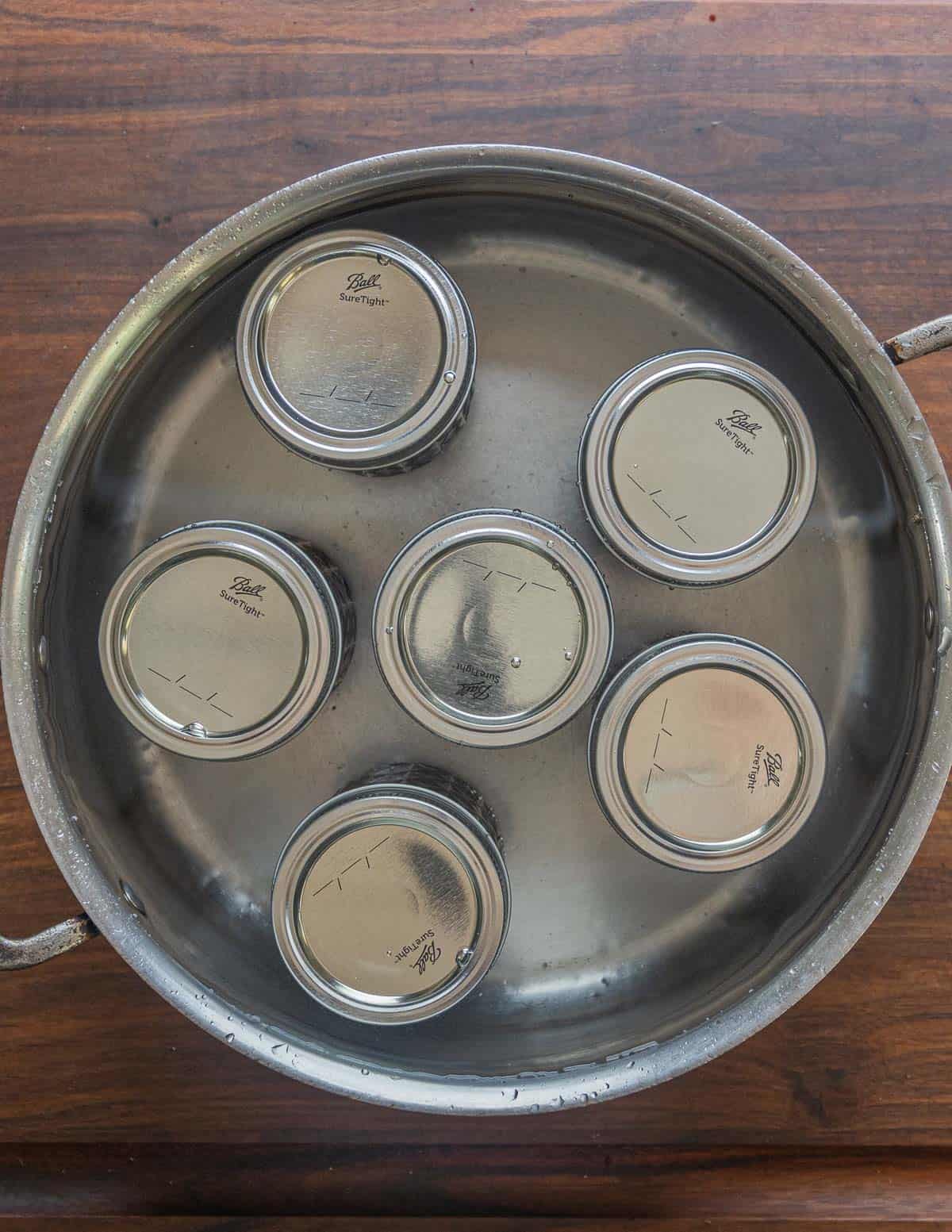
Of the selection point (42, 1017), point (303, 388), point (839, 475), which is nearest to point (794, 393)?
point (839, 475)

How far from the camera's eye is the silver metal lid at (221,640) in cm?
51

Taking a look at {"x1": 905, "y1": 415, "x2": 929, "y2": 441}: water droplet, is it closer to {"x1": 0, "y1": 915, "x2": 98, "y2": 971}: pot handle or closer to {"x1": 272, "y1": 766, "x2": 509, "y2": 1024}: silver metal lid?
{"x1": 272, "y1": 766, "x2": 509, "y2": 1024}: silver metal lid

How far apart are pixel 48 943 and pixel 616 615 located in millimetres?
391

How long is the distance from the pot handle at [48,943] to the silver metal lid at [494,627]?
23 centimetres

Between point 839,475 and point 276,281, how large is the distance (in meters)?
0.38

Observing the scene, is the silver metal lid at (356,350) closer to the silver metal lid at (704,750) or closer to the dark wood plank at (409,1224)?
the silver metal lid at (704,750)

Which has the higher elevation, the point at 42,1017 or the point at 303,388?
the point at 303,388

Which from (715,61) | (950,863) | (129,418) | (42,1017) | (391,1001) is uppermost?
(715,61)

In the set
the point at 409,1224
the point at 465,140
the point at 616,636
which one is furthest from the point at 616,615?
the point at 409,1224

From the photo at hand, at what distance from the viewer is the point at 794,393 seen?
58cm

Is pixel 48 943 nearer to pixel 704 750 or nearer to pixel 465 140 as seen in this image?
pixel 704 750

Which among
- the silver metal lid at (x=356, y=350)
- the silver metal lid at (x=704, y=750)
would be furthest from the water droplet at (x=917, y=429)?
the silver metal lid at (x=356, y=350)

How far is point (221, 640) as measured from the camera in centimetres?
52

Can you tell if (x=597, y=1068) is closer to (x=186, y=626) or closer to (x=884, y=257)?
(x=186, y=626)
